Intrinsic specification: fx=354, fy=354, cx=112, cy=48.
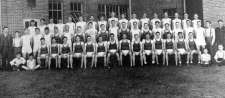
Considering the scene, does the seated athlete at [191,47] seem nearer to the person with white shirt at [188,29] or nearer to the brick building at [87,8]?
the person with white shirt at [188,29]

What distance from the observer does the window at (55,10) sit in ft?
56.3

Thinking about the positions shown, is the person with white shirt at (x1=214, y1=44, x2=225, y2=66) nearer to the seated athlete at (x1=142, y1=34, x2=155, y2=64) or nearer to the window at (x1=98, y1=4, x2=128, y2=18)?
the seated athlete at (x1=142, y1=34, x2=155, y2=64)

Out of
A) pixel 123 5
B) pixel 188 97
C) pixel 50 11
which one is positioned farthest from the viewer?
pixel 123 5

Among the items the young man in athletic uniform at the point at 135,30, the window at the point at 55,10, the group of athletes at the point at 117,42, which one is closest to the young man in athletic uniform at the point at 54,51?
the group of athletes at the point at 117,42

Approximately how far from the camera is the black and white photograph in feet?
32.6

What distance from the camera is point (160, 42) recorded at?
1313 cm

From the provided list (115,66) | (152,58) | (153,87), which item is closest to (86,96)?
(153,87)

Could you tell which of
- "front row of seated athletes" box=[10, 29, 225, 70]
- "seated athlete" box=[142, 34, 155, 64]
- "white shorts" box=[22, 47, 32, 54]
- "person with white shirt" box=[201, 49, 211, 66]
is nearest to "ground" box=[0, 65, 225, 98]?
"person with white shirt" box=[201, 49, 211, 66]

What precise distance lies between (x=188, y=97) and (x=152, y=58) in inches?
175

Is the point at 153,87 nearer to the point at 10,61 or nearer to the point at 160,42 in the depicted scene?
the point at 160,42

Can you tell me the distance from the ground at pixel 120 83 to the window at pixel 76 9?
241 inches

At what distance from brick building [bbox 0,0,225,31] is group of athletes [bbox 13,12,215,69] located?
2501 millimetres

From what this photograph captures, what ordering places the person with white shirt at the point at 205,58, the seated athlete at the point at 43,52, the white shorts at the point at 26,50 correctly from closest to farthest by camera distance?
the person with white shirt at the point at 205,58
the seated athlete at the point at 43,52
the white shorts at the point at 26,50

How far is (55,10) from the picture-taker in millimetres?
17297
